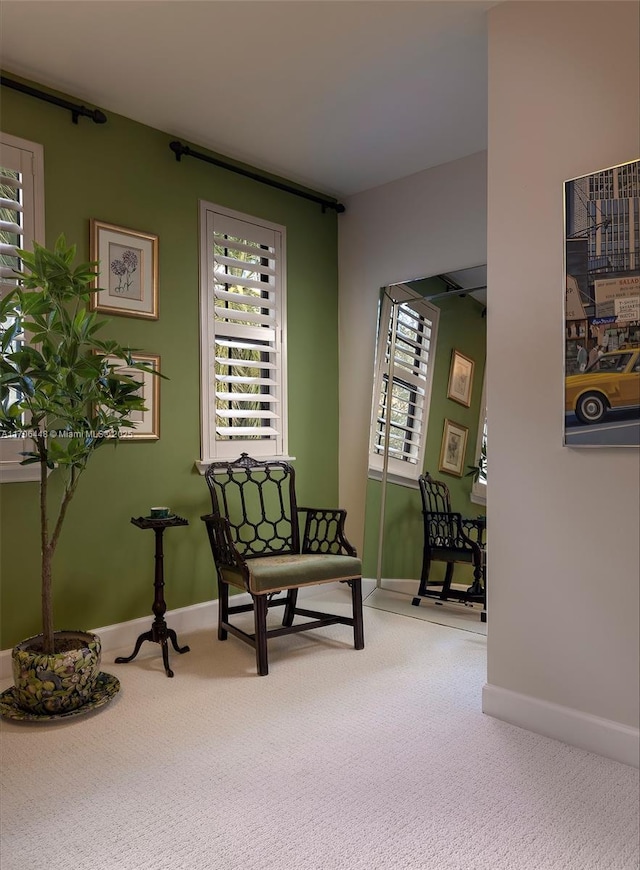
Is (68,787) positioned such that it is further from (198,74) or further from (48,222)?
(198,74)

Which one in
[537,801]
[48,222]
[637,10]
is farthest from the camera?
[48,222]

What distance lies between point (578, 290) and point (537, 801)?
5.37 feet

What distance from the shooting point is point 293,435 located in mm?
4098

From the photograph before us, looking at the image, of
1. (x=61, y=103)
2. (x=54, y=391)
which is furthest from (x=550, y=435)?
(x=61, y=103)

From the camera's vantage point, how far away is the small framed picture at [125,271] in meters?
3.16

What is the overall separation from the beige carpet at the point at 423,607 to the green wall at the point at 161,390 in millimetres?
1015

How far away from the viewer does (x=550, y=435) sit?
89.9 inches

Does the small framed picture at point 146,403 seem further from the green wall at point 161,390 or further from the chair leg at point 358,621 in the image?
the chair leg at point 358,621

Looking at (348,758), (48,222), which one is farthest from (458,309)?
(348,758)

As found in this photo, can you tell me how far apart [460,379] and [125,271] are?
1851 mm

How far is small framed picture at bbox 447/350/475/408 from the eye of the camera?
341 cm

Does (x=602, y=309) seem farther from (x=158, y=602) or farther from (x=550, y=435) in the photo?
(x=158, y=602)

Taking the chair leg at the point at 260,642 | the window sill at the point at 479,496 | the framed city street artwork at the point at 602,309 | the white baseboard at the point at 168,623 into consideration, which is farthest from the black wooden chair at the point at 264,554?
the framed city street artwork at the point at 602,309

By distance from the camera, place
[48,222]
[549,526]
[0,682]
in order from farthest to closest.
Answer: [48,222]
[0,682]
[549,526]
